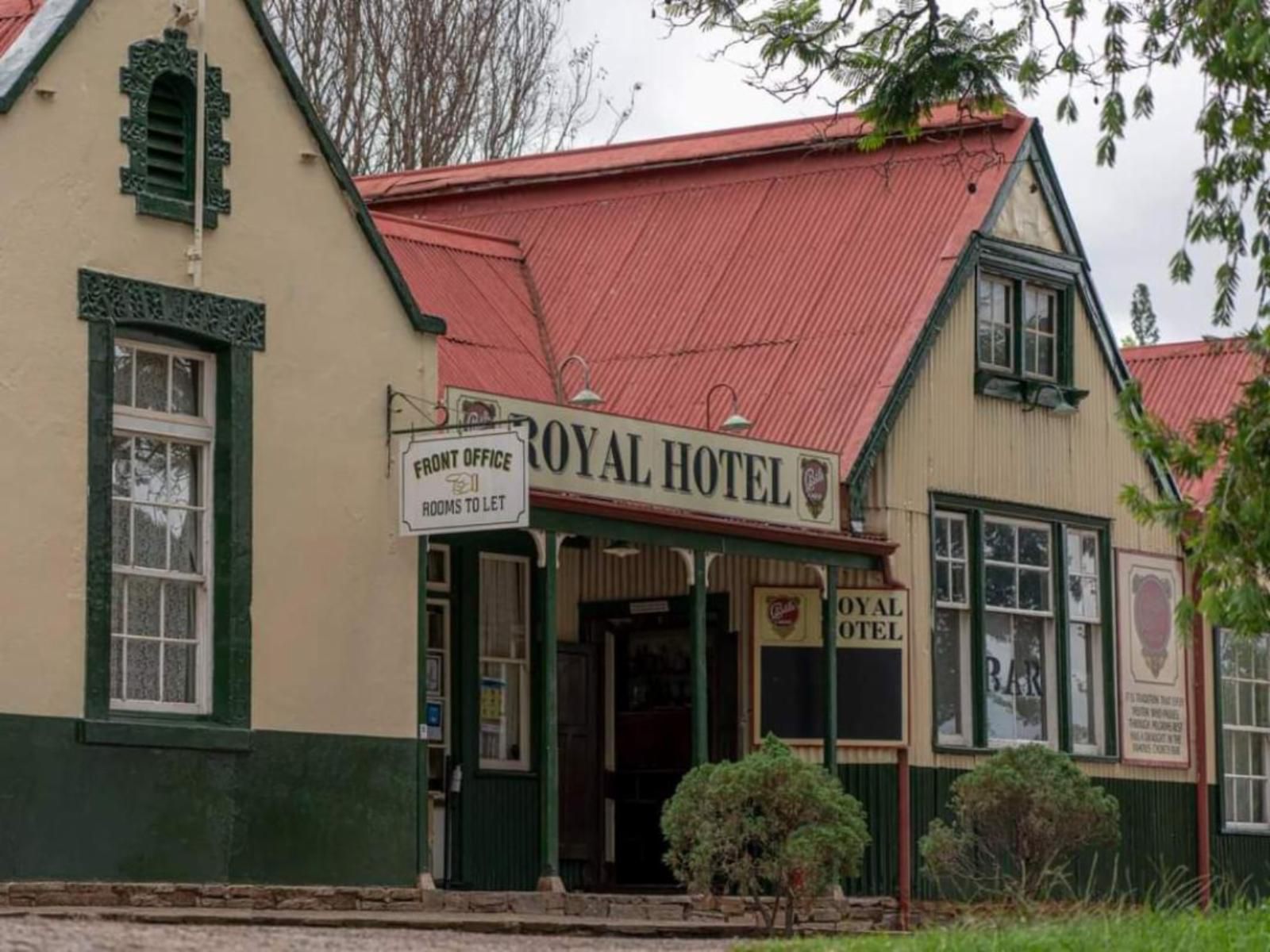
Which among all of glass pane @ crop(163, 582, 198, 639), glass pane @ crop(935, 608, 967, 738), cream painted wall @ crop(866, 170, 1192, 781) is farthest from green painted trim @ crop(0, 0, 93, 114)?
glass pane @ crop(935, 608, 967, 738)

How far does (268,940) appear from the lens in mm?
14242

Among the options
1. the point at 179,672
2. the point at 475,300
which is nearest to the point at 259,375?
the point at 179,672

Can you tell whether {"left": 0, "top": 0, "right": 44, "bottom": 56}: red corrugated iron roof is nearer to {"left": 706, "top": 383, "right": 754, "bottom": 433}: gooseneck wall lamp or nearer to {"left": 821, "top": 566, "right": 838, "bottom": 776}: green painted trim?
{"left": 706, "top": 383, "right": 754, "bottom": 433}: gooseneck wall lamp

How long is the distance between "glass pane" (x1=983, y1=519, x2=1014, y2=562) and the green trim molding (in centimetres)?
874

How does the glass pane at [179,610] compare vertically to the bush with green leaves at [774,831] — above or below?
above

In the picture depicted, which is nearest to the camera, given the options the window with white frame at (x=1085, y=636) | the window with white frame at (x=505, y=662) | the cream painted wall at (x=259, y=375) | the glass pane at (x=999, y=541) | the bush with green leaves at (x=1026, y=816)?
the cream painted wall at (x=259, y=375)

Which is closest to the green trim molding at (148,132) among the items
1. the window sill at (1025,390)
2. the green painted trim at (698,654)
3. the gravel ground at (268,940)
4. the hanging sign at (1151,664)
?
the gravel ground at (268,940)

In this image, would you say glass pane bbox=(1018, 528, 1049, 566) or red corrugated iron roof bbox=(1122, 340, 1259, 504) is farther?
red corrugated iron roof bbox=(1122, 340, 1259, 504)

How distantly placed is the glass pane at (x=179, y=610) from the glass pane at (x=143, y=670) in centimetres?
15

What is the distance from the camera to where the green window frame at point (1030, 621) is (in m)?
24.2

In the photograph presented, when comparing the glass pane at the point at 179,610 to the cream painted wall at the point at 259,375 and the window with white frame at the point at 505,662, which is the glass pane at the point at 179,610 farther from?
the window with white frame at the point at 505,662

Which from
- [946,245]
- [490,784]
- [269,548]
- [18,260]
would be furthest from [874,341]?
[18,260]

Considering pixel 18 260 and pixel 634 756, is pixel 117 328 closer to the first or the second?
pixel 18 260

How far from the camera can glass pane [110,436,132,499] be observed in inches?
702
